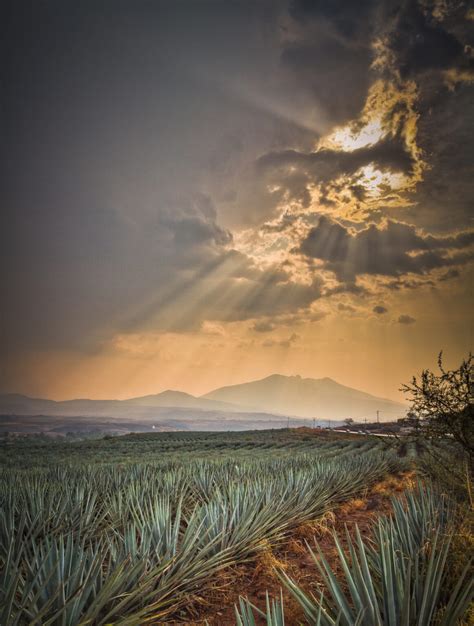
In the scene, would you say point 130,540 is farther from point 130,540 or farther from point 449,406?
point 449,406

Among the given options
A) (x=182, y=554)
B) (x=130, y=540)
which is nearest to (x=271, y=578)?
(x=182, y=554)

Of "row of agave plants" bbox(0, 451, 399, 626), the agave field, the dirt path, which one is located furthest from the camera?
the dirt path

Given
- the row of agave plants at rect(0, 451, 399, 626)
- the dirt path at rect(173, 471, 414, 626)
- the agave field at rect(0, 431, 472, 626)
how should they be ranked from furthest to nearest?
the dirt path at rect(173, 471, 414, 626) → the row of agave plants at rect(0, 451, 399, 626) → the agave field at rect(0, 431, 472, 626)

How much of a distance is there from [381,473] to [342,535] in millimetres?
5306

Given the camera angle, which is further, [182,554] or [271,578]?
[271,578]

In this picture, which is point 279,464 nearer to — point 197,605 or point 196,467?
point 196,467

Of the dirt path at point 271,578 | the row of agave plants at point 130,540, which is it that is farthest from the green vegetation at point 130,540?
the dirt path at point 271,578

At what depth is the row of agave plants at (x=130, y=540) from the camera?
210 cm

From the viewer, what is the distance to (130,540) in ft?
9.85

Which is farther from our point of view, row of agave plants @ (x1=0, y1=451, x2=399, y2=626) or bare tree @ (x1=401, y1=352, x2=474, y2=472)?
bare tree @ (x1=401, y1=352, x2=474, y2=472)

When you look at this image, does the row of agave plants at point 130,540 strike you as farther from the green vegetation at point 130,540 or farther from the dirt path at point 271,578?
the dirt path at point 271,578

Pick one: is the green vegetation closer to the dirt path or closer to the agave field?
the agave field

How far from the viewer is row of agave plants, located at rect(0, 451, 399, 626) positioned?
6.88ft

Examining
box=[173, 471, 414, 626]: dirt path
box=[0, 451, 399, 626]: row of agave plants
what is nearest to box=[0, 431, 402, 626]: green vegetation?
box=[0, 451, 399, 626]: row of agave plants
